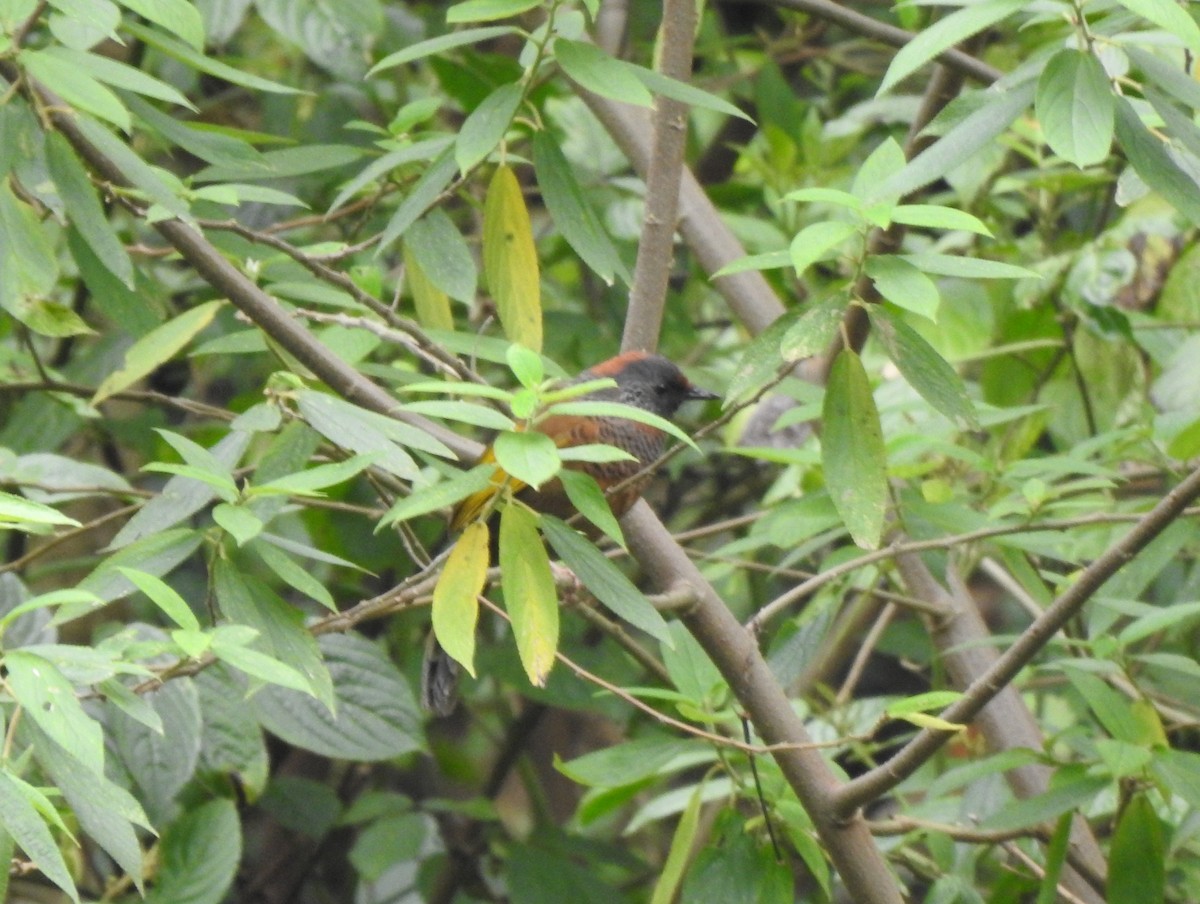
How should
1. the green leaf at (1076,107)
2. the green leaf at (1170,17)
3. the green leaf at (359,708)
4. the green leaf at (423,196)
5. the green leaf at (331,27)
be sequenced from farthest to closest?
the green leaf at (331,27) → the green leaf at (359,708) → the green leaf at (423,196) → the green leaf at (1076,107) → the green leaf at (1170,17)

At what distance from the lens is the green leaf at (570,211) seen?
8.79 feet

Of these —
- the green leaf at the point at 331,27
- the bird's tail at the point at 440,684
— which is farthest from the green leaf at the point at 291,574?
the green leaf at the point at 331,27

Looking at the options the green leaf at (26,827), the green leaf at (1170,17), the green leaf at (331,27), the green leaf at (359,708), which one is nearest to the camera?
the green leaf at (26,827)

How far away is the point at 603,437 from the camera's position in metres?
3.49

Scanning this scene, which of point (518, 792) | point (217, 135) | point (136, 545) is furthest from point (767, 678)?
point (518, 792)

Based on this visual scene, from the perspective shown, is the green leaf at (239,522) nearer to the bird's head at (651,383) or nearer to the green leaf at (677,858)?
the green leaf at (677,858)

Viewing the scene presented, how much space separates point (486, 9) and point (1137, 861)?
1.73 meters

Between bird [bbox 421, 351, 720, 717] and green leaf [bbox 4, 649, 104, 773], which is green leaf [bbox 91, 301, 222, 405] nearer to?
bird [bbox 421, 351, 720, 717]

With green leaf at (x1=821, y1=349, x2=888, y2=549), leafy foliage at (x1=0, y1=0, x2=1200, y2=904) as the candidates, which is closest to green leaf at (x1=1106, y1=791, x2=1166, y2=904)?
leafy foliage at (x1=0, y1=0, x2=1200, y2=904)

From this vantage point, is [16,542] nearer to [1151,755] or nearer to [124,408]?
[124,408]

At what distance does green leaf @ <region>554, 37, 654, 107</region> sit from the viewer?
7.52ft

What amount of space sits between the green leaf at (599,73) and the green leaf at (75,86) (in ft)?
2.11

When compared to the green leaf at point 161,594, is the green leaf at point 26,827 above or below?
below

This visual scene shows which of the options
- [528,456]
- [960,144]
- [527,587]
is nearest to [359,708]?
[527,587]
